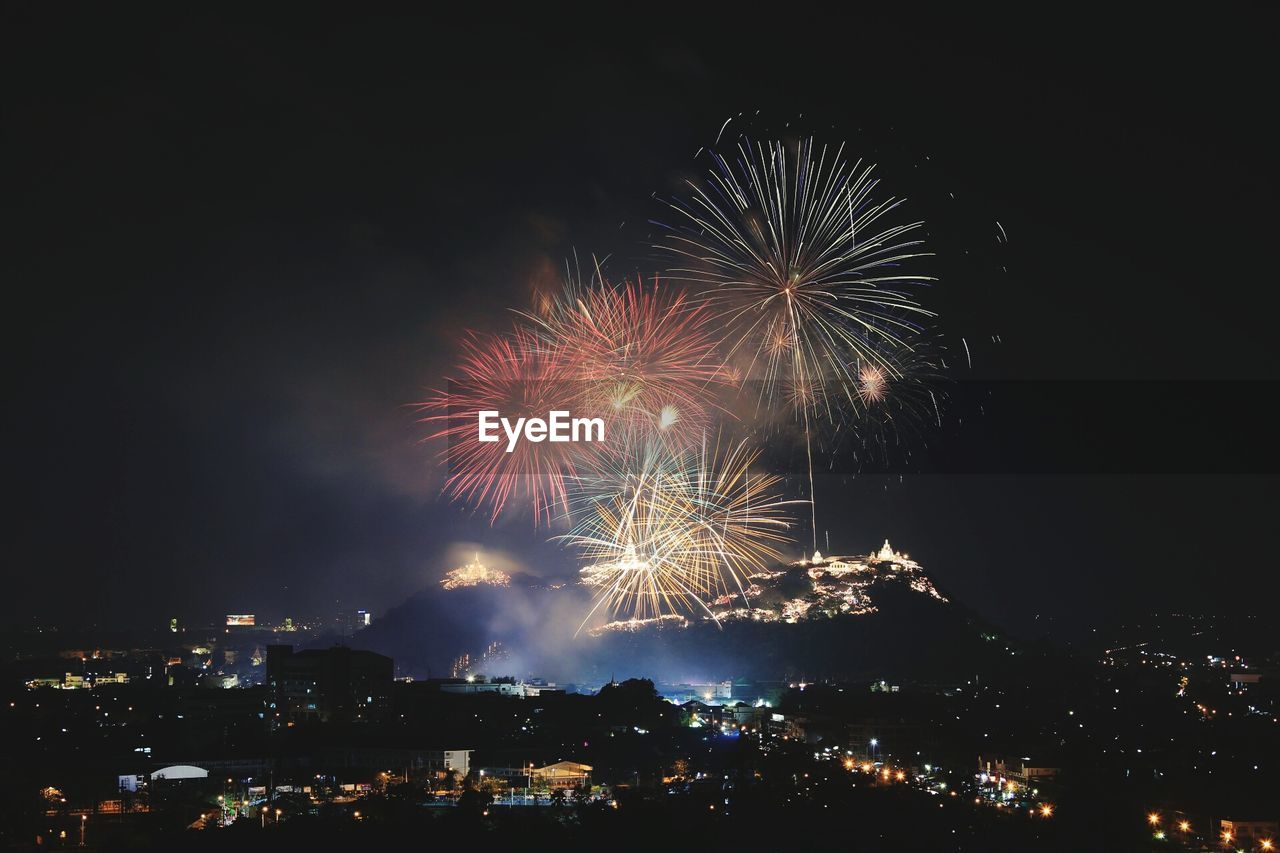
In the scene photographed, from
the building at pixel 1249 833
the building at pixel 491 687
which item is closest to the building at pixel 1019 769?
the building at pixel 1249 833

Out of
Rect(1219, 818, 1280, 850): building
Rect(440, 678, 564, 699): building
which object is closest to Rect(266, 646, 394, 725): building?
Rect(440, 678, 564, 699): building

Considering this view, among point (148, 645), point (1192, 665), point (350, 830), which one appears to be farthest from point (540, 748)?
point (148, 645)

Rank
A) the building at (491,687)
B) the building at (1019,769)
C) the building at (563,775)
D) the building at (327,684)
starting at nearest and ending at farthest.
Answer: the building at (563,775) < the building at (1019,769) < the building at (327,684) < the building at (491,687)

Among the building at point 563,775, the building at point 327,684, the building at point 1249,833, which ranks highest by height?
the building at point 327,684

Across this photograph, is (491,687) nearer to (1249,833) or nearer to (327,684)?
(327,684)

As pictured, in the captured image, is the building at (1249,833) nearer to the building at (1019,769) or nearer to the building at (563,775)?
the building at (1019,769)

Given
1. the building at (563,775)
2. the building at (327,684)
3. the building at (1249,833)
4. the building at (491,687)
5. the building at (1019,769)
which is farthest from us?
the building at (491,687)

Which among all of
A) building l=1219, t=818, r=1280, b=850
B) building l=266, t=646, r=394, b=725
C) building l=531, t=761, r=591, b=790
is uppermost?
building l=266, t=646, r=394, b=725

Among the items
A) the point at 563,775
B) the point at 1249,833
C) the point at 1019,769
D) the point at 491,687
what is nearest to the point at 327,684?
the point at 491,687

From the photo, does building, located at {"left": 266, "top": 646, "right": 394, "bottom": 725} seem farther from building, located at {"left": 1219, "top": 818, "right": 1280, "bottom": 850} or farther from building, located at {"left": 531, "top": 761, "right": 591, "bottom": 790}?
building, located at {"left": 1219, "top": 818, "right": 1280, "bottom": 850}
